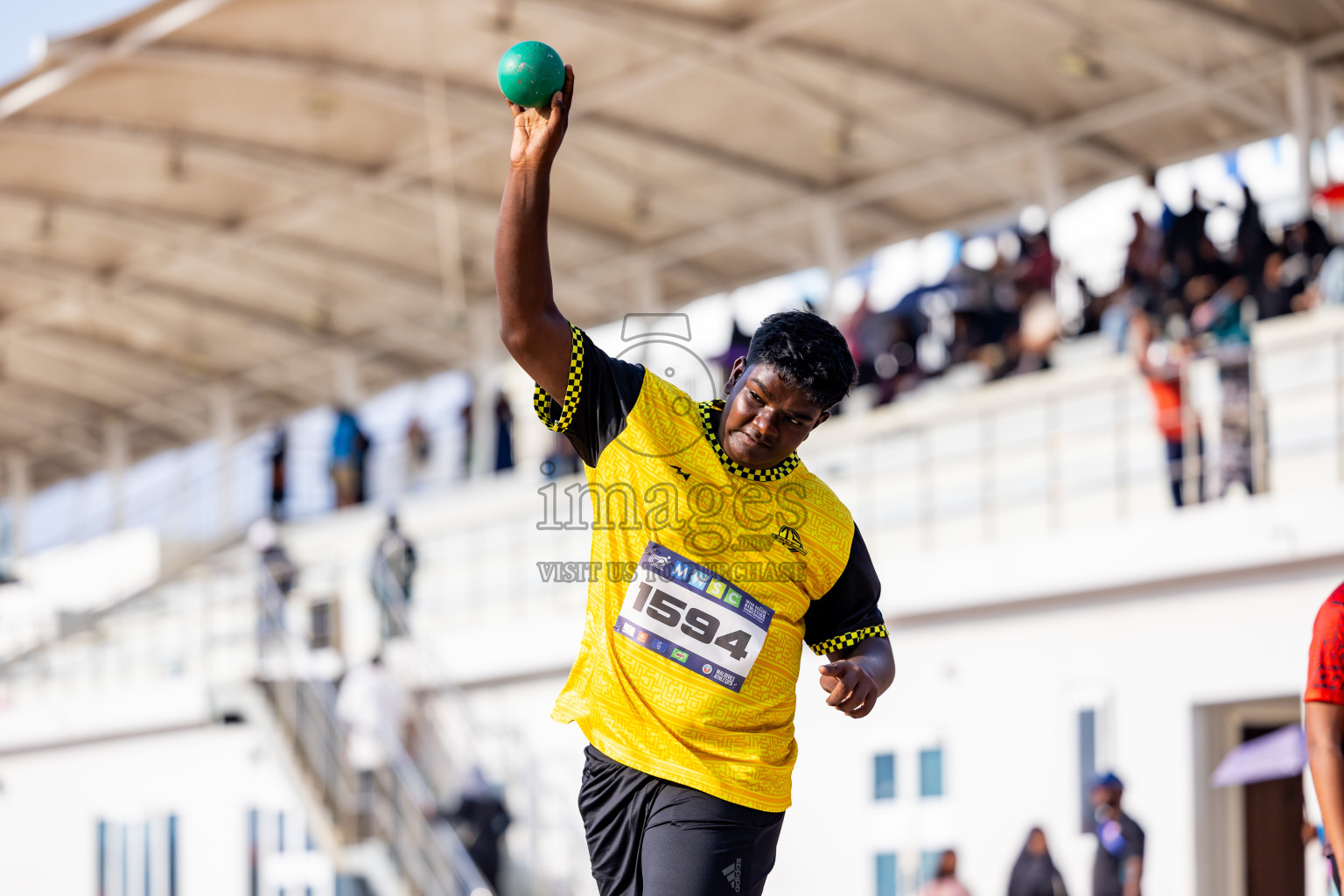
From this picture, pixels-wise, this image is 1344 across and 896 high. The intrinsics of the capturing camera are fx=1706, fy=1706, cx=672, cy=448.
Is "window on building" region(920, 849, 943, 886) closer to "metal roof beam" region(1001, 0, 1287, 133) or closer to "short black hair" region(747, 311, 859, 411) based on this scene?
"metal roof beam" region(1001, 0, 1287, 133)

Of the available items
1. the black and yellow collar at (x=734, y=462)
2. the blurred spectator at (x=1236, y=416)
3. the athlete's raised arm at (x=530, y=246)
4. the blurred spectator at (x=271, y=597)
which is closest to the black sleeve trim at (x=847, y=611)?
the black and yellow collar at (x=734, y=462)

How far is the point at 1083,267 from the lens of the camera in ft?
61.5

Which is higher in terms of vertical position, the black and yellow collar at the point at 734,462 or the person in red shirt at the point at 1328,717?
the black and yellow collar at the point at 734,462

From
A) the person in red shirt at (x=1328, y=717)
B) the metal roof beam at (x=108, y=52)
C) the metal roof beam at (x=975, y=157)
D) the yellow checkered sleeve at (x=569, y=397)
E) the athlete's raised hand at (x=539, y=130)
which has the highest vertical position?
the metal roof beam at (x=108, y=52)

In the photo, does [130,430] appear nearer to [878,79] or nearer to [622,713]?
[878,79]

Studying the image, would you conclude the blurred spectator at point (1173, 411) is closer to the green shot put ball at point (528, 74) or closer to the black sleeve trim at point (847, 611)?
the black sleeve trim at point (847, 611)

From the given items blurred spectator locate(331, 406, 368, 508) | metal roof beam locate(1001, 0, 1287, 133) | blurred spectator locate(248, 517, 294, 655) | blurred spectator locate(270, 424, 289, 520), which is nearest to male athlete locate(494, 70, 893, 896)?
blurred spectator locate(248, 517, 294, 655)

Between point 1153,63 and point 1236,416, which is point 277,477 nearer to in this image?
point 1153,63

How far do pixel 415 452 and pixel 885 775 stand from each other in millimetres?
14122

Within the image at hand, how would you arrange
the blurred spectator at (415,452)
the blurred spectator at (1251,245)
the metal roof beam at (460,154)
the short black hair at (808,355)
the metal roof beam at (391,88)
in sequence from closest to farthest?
the short black hair at (808,355) → the blurred spectator at (1251,245) → the metal roof beam at (460,154) → the metal roof beam at (391,88) → the blurred spectator at (415,452)

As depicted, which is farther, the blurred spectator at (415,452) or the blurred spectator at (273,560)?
the blurred spectator at (415,452)

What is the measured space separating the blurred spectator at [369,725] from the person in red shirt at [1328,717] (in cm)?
1120

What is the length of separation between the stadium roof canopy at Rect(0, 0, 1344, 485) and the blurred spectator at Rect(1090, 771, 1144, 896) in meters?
9.02

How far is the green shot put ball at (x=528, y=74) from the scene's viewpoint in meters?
3.25
